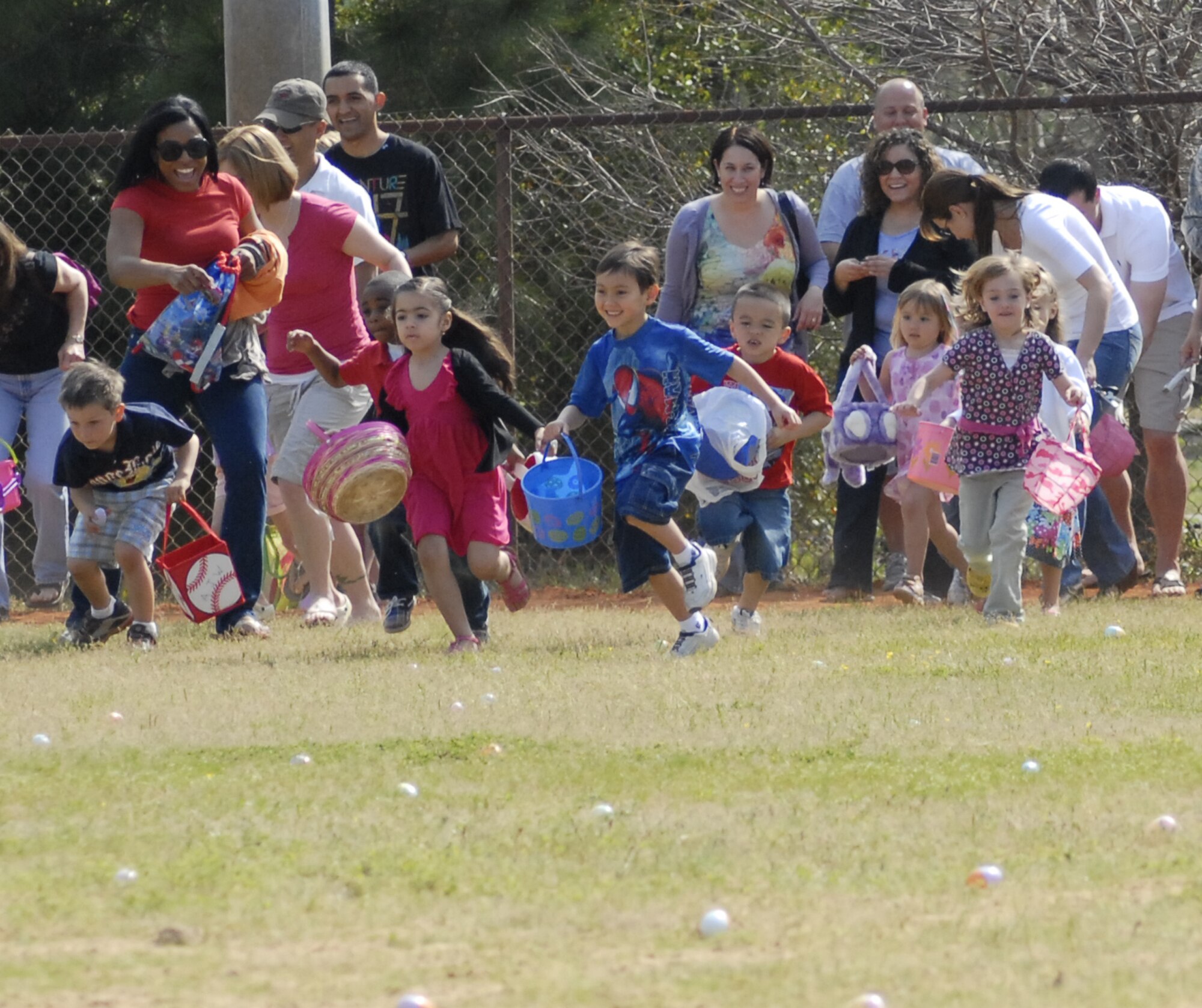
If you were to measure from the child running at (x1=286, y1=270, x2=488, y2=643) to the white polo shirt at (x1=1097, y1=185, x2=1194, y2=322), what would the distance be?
3182 mm

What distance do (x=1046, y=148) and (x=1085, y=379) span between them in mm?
3573

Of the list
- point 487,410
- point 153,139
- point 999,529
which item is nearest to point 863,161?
point 999,529

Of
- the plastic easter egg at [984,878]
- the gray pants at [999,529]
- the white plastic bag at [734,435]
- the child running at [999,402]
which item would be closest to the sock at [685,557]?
the white plastic bag at [734,435]

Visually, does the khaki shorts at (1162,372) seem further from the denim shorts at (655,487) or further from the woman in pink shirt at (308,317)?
the woman in pink shirt at (308,317)

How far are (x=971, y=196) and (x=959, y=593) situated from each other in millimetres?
1809

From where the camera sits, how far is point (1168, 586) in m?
8.38

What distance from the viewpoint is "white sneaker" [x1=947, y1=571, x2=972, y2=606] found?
8273 millimetres

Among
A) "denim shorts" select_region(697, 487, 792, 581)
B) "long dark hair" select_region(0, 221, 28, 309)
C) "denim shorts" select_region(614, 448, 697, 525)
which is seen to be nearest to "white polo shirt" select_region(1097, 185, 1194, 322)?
"denim shorts" select_region(697, 487, 792, 581)

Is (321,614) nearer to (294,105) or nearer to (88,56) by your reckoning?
(294,105)

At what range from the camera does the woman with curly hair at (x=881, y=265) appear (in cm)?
802

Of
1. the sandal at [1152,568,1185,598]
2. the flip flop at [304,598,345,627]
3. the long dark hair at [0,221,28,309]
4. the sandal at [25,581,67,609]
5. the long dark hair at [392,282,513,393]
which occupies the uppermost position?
the long dark hair at [0,221,28,309]

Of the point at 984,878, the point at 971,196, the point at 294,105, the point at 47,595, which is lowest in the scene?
the point at 47,595

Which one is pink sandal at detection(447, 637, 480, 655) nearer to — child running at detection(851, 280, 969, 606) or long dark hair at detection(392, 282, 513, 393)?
long dark hair at detection(392, 282, 513, 393)

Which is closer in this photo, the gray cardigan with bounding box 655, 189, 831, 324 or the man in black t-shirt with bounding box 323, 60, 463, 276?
the gray cardigan with bounding box 655, 189, 831, 324
